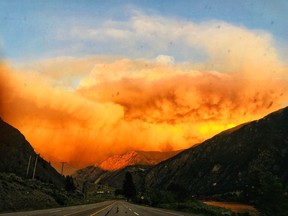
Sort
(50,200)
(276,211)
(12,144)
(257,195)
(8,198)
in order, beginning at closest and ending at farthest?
1. (8,198)
2. (276,211)
3. (257,195)
4. (50,200)
5. (12,144)

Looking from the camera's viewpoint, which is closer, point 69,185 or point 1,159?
point 1,159

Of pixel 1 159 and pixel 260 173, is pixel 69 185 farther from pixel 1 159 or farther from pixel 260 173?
pixel 260 173

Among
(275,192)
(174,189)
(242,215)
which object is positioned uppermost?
(174,189)

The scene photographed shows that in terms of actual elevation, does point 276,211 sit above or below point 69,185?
below

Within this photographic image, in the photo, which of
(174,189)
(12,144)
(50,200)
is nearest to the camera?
(50,200)

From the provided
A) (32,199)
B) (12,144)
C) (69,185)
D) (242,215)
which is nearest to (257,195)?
(242,215)

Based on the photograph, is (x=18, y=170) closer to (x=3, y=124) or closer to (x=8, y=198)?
(x=3, y=124)

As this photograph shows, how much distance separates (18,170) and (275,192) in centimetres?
11190

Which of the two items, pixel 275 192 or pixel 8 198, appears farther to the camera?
pixel 275 192

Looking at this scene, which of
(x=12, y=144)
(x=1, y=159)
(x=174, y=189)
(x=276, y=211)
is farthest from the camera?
(x=174, y=189)

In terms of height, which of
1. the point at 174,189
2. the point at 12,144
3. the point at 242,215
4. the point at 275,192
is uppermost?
the point at 12,144

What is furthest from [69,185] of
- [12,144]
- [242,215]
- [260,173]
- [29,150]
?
[242,215]

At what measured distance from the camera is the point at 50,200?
63.6 m

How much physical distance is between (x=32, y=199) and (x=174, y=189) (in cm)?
14531
